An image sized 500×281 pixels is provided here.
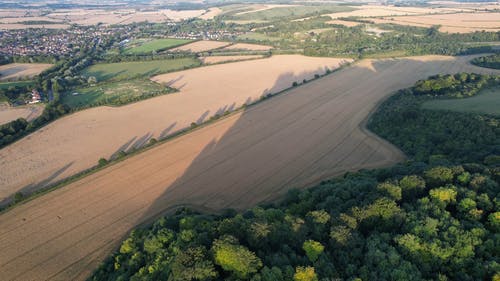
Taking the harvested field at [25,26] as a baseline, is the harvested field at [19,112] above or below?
below

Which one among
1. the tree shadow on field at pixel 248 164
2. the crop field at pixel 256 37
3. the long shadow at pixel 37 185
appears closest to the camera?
the tree shadow on field at pixel 248 164

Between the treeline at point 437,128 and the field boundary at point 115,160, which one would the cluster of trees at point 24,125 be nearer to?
the field boundary at point 115,160

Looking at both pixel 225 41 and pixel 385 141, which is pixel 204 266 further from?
pixel 225 41

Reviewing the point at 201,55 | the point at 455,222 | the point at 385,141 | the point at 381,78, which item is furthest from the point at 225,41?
the point at 455,222

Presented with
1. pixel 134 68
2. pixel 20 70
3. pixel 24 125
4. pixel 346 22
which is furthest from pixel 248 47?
pixel 24 125

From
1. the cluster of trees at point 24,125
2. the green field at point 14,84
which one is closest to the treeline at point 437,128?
the cluster of trees at point 24,125
